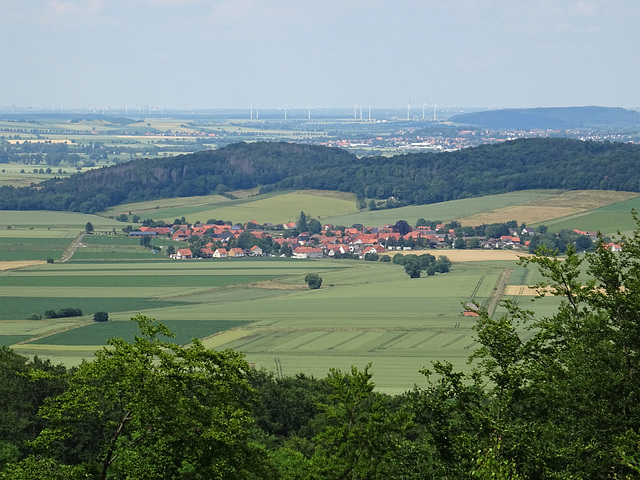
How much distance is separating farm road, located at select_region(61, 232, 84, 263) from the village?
6601mm

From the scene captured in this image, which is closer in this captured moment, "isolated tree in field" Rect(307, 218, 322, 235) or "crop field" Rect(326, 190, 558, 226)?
"isolated tree in field" Rect(307, 218, 322, 235)

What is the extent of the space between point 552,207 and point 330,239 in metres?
33.2

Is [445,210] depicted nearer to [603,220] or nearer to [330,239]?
[603,220]

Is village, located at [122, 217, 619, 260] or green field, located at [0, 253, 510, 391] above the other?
green field, located at [0, 253, 510, 391]

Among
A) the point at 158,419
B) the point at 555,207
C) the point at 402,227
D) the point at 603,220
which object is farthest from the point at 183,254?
the point at 158,419

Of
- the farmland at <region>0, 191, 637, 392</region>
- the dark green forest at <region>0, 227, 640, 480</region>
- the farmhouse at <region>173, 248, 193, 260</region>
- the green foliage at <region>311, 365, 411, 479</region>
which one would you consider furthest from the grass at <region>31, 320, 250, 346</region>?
the dark green forest at <region>0, 227, 640, 480</region>

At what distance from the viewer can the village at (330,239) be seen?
105562 mm

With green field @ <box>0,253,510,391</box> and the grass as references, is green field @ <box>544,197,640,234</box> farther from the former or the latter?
the grass

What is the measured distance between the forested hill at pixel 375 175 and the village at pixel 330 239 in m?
31.0

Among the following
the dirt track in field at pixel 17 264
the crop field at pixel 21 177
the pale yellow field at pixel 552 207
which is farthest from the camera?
the crop field at pixel 21 177

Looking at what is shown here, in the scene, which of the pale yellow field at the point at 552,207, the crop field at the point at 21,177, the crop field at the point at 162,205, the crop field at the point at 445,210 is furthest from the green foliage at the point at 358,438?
the crop field at the point at 21,177

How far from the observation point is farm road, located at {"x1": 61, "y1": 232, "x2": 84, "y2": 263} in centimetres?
9715

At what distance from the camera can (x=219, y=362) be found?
699 inches

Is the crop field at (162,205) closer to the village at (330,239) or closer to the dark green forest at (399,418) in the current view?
the village at (330,239)
